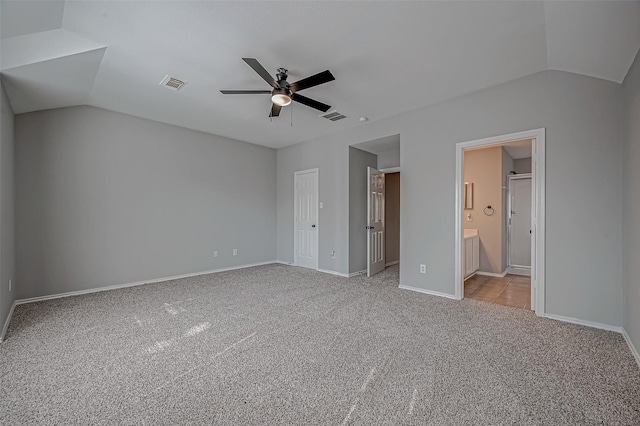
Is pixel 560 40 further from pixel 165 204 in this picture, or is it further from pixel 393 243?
pixel 165 204

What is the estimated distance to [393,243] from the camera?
6.72 meters

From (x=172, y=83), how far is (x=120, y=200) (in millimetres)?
2253

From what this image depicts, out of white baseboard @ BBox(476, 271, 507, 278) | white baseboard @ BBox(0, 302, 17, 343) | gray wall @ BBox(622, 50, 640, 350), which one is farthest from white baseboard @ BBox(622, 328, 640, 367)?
white baseboard @ BBox(0, 302, 17, 343)

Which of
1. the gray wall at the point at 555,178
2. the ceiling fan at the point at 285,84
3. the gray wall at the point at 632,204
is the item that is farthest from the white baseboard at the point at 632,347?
the ceiling fan at the point at 285,84

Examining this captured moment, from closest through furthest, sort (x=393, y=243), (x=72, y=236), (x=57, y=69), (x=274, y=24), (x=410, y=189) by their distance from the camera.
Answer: (x=274, y=24) < (x=57, y=69) < (x=72, y=236) < (x=410, y=189) < (x=393, y=243)

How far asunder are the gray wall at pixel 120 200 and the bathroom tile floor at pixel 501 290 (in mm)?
4513

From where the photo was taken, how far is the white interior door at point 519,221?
5.80m

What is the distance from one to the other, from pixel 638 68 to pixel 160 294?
5802mm

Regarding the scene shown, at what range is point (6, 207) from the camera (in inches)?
120

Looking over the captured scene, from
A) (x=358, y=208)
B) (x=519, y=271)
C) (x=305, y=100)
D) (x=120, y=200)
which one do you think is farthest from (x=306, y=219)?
(x=519, y=271)

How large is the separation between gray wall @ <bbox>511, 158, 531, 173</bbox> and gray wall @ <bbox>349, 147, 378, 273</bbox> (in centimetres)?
343

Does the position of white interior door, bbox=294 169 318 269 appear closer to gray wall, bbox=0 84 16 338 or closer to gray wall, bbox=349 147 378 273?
gray wall, bbox=349 147 378 273

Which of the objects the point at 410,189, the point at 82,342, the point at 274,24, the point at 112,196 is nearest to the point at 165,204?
the point at 112,196

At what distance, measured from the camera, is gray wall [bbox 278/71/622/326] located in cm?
279
